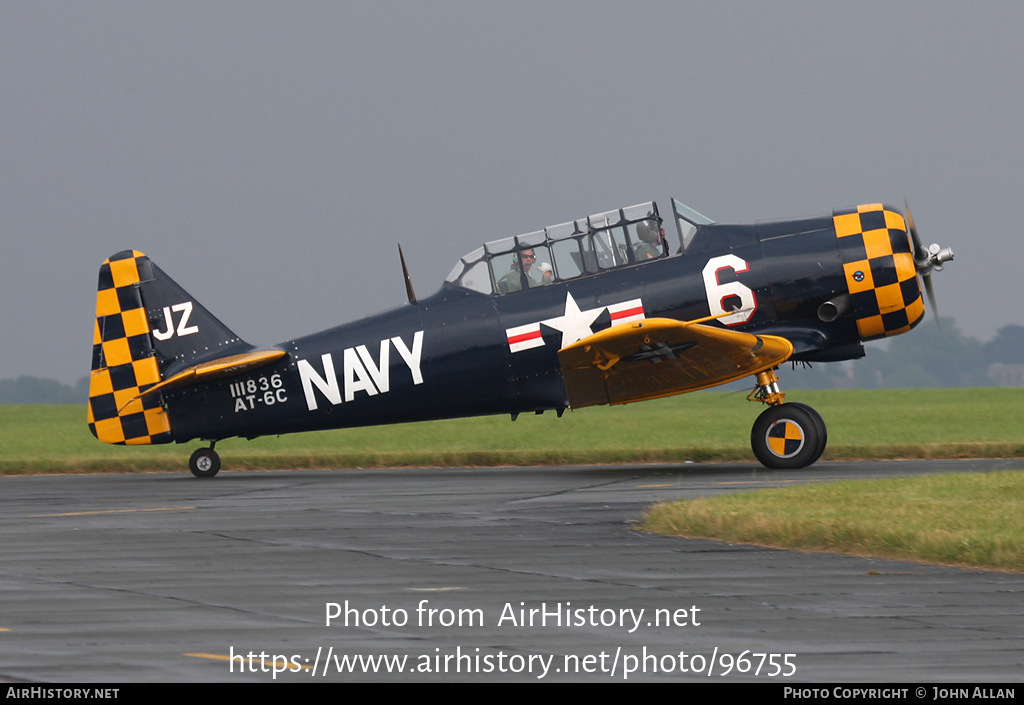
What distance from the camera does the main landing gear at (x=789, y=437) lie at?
1438cm

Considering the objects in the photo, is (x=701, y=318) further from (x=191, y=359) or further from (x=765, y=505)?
(x=191, y=359)

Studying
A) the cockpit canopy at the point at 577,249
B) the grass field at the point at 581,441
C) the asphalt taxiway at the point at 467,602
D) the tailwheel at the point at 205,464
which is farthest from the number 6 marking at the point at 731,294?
the tailwheel at the point at 205,464

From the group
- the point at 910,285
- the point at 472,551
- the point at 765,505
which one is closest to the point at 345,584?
the point at 472,551

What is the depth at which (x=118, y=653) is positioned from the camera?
5441 millimetres

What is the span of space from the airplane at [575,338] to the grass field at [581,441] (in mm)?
1595

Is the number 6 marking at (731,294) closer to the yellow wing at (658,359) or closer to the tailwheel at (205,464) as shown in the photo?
the yellow wing at (658,359)

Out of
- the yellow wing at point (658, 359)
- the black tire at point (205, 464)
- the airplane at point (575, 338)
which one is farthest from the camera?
the black tire at point (205, 464)

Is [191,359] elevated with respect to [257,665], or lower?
elevated

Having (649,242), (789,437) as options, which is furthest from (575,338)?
(789,437)

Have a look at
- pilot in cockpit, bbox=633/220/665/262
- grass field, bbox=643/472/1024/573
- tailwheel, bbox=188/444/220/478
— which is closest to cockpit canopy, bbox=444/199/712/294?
pilot in cockpit, bbox=633/220/665/262

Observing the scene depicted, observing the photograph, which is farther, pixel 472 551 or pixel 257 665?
pixel 472 551
